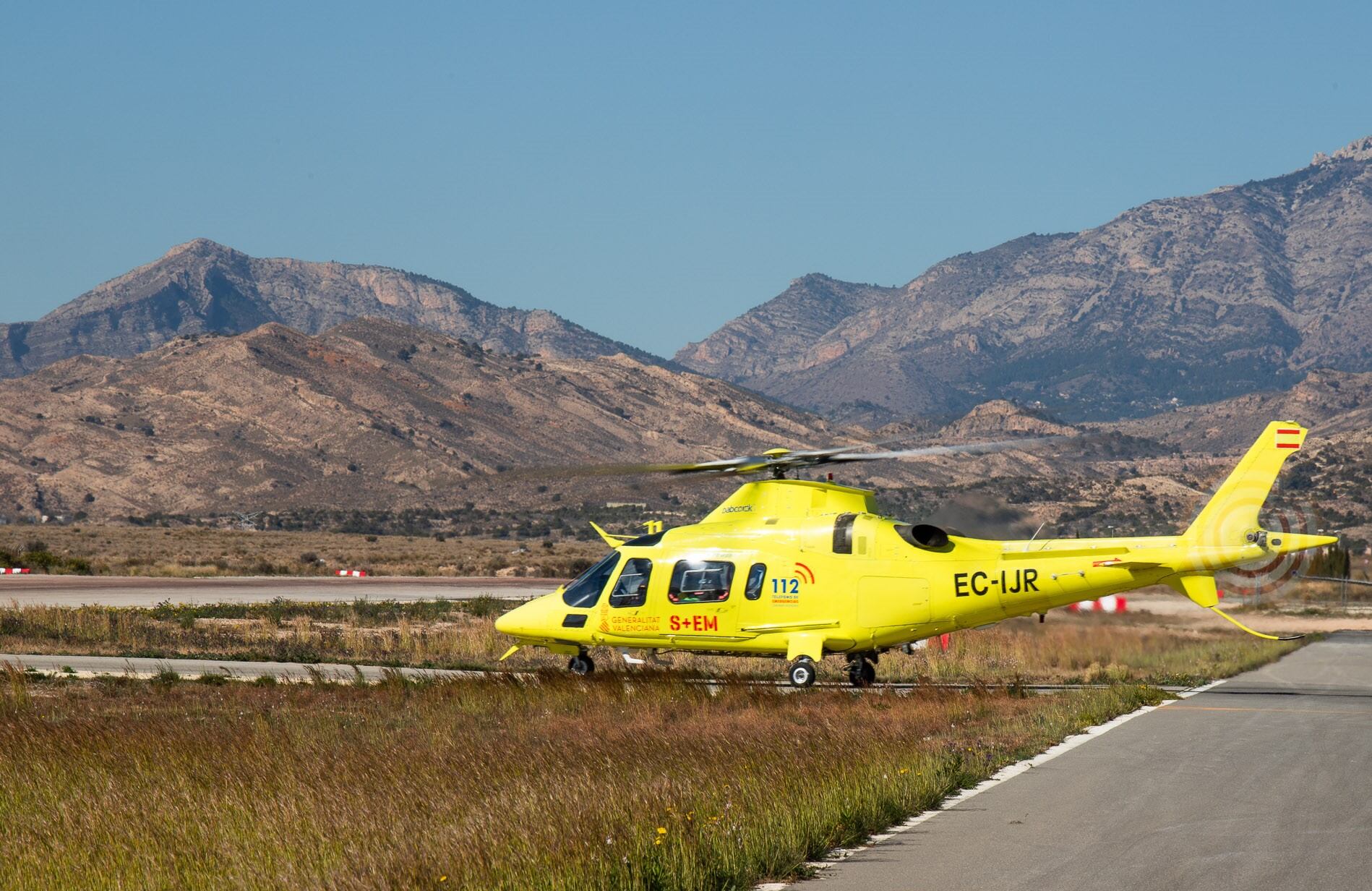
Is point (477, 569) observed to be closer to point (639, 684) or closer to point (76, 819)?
point (639, 684)

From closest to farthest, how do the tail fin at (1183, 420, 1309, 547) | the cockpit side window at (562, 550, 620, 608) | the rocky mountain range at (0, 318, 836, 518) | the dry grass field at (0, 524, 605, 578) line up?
1. the tail fin at (1183, 420, 1309, 547)
2. the cockpit side window at (562, 550, 620, 608)
3. the dry grass field at (0, 524, 605, 578)
4. the rocky mountain range at (0, 318, 836, 518)

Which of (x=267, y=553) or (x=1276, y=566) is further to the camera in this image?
(x=267, y=553)

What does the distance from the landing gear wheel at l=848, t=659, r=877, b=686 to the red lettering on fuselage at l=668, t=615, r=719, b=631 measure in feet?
6.87

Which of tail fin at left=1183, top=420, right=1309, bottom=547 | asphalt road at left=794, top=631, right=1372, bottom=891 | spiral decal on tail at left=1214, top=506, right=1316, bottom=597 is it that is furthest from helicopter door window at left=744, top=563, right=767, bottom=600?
asphalt road at left=794, top=631, right=1372, bottom=891

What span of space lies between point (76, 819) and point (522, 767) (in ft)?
12.4

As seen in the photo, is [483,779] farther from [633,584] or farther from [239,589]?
[239,589]

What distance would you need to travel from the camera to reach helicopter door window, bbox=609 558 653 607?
78.5ft

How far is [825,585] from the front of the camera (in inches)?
894

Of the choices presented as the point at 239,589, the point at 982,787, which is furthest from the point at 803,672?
the point at 239,589

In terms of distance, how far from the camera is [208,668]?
25922 millimetres

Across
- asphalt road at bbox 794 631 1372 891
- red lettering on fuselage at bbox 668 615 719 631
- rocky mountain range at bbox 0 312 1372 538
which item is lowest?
asphalt road at bbox 794 631 1372 891

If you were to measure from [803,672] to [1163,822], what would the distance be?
1105 centimetres

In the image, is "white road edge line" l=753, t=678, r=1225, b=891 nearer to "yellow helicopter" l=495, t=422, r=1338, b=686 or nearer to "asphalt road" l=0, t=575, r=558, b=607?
"yellow helicopter" l=495, t=422, r=1338, b=686

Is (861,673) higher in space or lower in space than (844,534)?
lower
